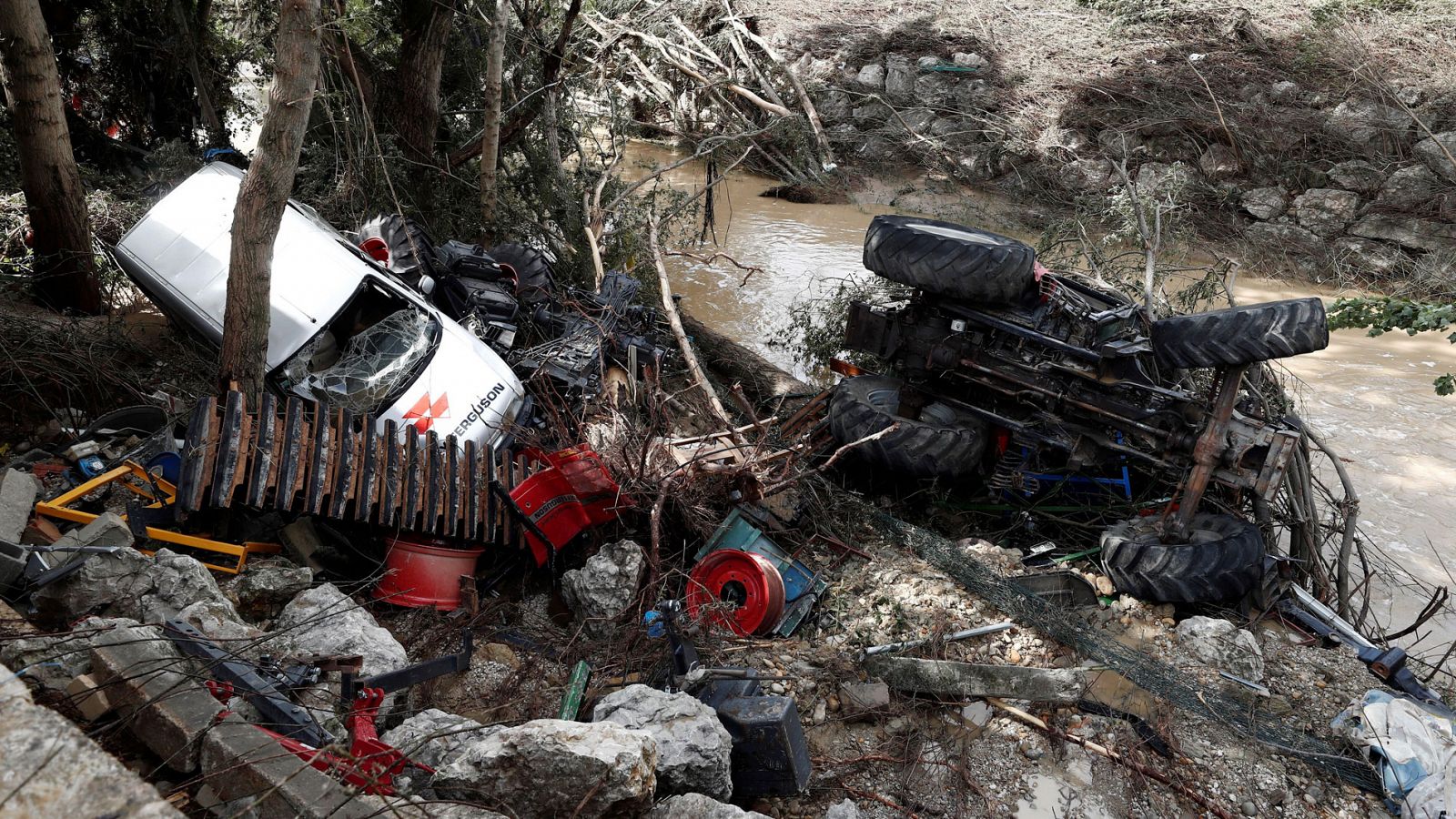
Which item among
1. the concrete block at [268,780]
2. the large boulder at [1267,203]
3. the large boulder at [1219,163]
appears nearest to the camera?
the concrete block at [268,780]

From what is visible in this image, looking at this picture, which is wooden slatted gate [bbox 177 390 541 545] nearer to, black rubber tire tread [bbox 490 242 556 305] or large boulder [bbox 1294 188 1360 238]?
black rubber tire tread [bbox 490 242 556 305]

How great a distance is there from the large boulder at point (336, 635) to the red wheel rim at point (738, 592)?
59.7 inches

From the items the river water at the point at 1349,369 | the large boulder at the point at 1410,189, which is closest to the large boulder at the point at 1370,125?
the large boulder at the point at 1410,189

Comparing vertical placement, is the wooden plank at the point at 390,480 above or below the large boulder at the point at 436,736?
above

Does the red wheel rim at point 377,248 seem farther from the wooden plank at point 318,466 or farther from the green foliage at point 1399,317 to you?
the green foliage at point 1399,317

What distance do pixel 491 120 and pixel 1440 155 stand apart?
13.5 meters

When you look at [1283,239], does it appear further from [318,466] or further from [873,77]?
[318,466]

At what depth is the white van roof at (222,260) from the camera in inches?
234

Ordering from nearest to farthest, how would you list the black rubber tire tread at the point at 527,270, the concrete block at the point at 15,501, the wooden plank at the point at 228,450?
the concrete block at the point at 15,501, the wooden plank at the point at 228,450, the black rubber tire tread at the point at 527,270

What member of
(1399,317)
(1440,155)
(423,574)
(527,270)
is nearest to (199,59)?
(527,270)

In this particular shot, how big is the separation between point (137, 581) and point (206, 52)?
8861 millimetres

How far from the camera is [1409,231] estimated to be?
45.0 ft

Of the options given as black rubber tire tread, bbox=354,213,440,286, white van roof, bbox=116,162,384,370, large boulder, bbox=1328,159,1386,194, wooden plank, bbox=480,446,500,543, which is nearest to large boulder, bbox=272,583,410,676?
wooden plank, bbox=480,446,500,543

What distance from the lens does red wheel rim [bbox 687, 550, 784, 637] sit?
487 cm
